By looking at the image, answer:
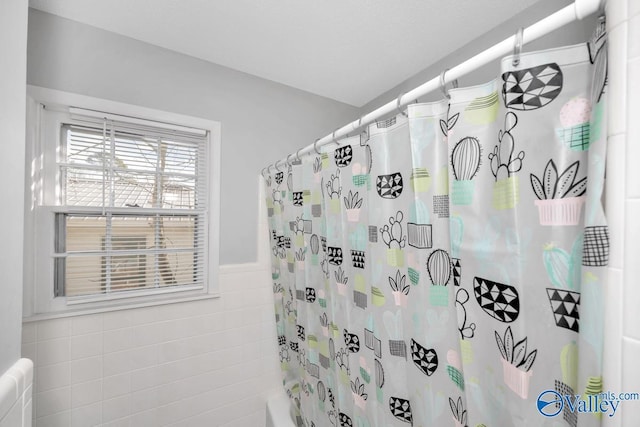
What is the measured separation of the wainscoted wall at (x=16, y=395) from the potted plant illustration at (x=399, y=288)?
0.97 metres

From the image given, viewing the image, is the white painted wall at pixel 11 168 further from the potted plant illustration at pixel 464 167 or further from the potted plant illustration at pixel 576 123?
the potted plant illustration at pixel 576 123

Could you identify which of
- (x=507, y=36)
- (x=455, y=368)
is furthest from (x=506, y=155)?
(x=507, y=36)

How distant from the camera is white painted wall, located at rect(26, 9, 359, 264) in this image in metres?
1.26

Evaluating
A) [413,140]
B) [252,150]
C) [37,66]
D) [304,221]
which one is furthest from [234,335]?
[37,66]

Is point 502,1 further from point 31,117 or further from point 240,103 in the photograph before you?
point 31,117

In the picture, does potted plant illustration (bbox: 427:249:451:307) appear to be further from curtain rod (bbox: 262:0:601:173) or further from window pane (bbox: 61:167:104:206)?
window pane (bbox: 61:167:104:206)

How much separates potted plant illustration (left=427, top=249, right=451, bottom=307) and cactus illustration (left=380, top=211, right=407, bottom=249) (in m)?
0.12

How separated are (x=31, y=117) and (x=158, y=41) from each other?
0.72 metres

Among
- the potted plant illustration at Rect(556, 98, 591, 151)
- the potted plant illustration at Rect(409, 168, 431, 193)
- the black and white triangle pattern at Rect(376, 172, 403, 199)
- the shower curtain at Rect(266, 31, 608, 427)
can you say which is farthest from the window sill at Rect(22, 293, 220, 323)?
the potted plant illustration at Rect(556, 98, 591, 151)

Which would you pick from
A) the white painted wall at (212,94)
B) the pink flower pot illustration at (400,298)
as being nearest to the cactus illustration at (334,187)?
the pink flower pot illustration at (400,298)

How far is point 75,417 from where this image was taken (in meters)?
→ 1.27

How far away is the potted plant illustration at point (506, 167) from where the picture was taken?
596mm

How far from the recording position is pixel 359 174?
1038mm

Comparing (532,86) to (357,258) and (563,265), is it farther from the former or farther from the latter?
(357,258)
